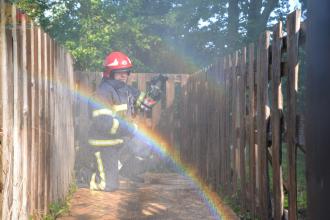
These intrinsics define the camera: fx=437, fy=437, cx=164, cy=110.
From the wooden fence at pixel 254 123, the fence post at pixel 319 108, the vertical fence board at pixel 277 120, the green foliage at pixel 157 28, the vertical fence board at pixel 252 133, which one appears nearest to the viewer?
the fence post at pixel 319 108

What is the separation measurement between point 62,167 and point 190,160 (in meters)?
3.77

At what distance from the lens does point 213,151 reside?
7402mm

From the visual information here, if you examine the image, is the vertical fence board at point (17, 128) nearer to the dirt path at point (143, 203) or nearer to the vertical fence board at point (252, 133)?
the dirt path at point (143, 203)

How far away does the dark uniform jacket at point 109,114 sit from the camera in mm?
7824

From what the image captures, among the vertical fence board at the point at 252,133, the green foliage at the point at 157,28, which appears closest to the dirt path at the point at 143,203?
the vertical fence board at the point at 252,133

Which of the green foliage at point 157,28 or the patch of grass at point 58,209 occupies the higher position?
the green foliage at point 157,28

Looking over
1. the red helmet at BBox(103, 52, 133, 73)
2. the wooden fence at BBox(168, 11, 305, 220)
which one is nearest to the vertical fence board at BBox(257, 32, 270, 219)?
the wooden fence at BBox(168, 11, 305, 220)

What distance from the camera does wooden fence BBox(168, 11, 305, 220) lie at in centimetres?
371

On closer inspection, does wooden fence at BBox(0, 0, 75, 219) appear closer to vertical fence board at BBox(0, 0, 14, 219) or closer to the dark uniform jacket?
vertical fence board at BBox(0, 0, 14, 219)

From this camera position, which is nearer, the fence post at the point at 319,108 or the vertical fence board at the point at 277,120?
the fence post at the point at 319,108

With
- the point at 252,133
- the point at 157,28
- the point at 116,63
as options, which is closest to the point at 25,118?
the point at 252,133

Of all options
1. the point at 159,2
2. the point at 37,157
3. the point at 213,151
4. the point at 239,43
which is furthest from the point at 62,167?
the point at 159,2

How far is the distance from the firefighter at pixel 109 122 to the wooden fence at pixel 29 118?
49.6 inches

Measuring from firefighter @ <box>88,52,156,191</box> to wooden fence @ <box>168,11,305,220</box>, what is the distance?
5.10ft
